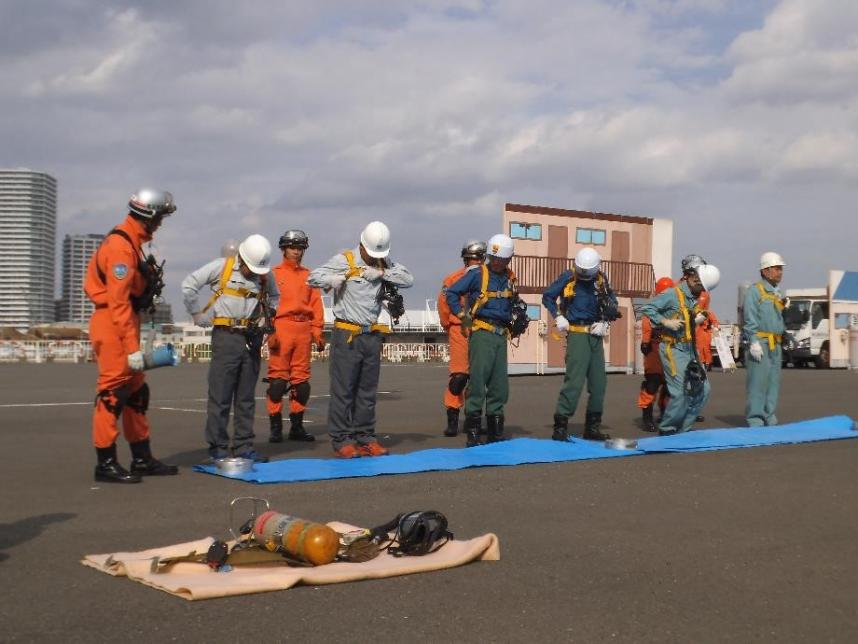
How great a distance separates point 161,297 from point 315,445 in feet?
10.5

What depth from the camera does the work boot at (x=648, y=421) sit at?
1338 centimetres

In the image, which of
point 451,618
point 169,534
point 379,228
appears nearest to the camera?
point 451,618

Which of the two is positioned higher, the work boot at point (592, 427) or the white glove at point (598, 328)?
the white glove at point (598, 328)

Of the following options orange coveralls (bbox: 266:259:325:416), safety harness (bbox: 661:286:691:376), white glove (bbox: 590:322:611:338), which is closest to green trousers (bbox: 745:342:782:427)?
safety harness (bbox: 661:286:691:376)

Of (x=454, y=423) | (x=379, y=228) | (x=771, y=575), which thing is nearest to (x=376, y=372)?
(x=379, y=228)

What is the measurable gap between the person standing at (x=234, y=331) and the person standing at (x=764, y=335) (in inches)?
256

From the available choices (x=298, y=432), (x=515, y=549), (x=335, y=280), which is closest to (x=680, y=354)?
(x=335, y=280)

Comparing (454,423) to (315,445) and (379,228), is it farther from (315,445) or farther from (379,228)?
(379,228)

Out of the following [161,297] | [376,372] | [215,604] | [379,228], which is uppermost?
[379,228]

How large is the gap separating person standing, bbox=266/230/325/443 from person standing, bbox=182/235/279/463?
8.40ft

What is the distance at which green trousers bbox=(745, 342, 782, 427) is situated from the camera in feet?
43.2

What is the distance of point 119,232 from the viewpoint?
8.52 metres

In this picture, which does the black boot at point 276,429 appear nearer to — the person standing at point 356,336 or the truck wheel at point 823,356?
the person standing at point 356,336

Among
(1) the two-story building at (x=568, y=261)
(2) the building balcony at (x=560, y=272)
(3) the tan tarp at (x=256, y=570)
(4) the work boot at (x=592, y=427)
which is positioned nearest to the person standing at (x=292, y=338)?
(4) the work boot at (x=592, y=427)
